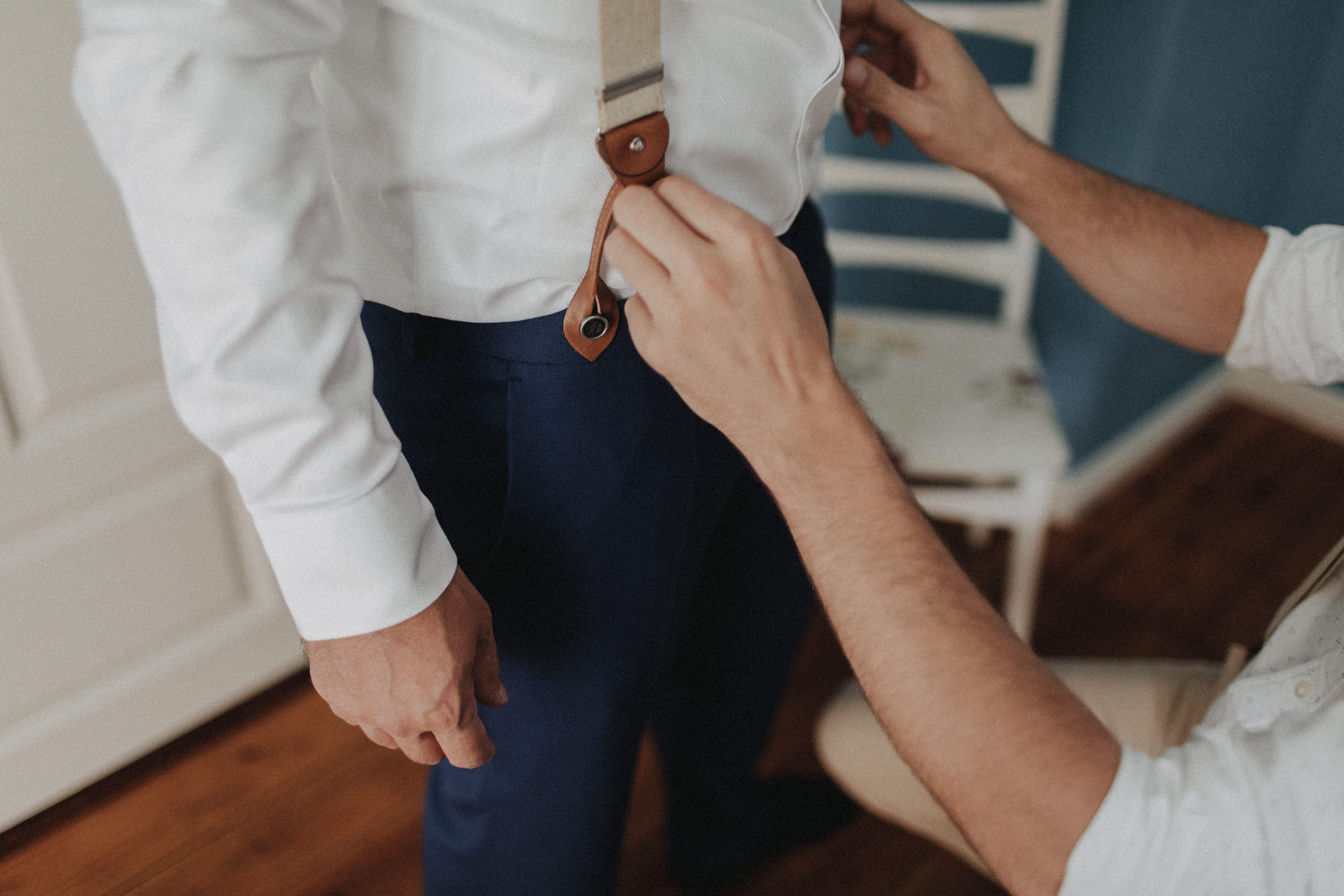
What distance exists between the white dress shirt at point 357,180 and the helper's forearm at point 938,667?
20 cm

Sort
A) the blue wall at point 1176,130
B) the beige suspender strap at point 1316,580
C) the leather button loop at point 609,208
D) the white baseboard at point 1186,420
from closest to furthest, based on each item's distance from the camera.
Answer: the leather button loop at point 609,208, the beige suspender strap at point 1316,580, the blue wall at point 1176,130, the white baseboard at point 1186,420

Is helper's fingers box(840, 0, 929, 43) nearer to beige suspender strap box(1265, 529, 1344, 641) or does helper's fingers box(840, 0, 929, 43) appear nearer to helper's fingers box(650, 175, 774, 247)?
helper's fingers box(650, 175, 774, 247)

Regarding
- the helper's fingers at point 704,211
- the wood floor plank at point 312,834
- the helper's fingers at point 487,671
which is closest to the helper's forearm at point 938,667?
the helper's fingers at point 704,211

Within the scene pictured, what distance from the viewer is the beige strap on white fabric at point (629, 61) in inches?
21.6

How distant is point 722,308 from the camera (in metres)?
0.56

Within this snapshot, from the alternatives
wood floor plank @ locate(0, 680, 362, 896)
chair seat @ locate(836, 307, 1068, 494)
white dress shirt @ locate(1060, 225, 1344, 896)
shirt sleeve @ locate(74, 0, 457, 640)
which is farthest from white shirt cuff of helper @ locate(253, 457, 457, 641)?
wood floor plank @ locate(0, 680, 362, 896)

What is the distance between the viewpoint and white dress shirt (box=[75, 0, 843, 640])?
19.8 inches

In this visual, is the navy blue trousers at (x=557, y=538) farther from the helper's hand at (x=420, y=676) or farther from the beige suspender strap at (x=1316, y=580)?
the beige suspender strap at (x=1316, y=580)

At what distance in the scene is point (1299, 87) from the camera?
1.86 metres

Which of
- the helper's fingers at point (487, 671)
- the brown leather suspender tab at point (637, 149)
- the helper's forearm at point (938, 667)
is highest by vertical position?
the brown leather suspender tab at point (637, 149)

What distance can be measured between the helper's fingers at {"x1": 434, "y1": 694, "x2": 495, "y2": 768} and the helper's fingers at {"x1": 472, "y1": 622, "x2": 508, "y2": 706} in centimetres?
1

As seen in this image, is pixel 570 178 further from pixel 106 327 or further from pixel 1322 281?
pixel 106 327

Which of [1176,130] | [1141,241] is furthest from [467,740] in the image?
[1176,130]

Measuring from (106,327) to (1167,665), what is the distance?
128 centimetres
